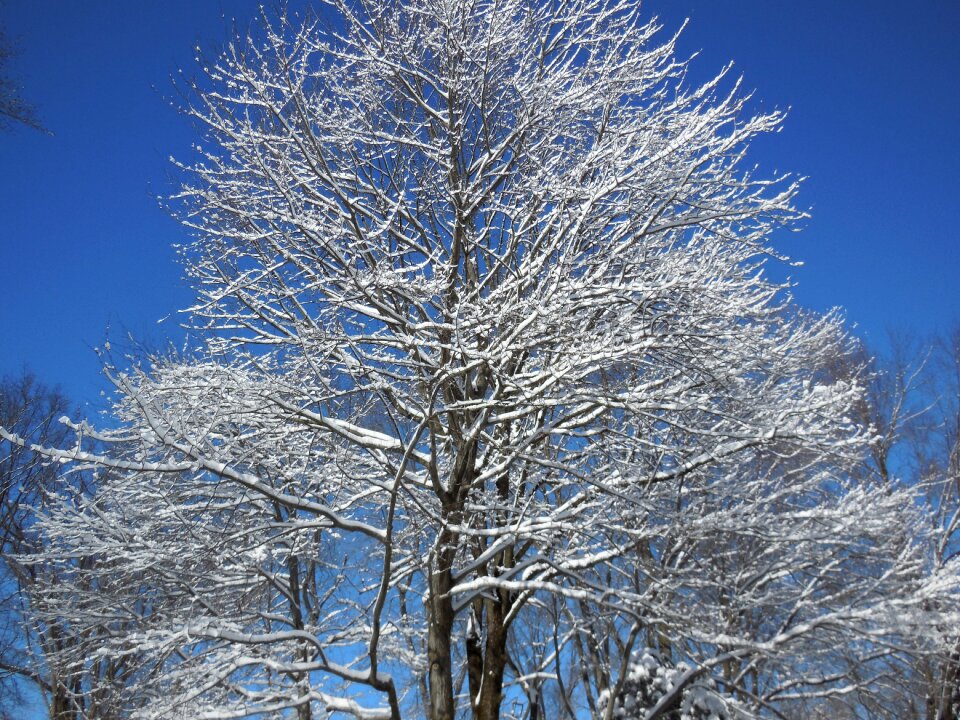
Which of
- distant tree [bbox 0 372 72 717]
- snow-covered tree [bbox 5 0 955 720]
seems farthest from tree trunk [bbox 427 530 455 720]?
distant tree [bbox 0 372 72 717]

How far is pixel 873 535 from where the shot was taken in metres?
7.54

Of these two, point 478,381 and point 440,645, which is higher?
Result: point 478,381

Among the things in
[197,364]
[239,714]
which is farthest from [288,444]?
[239,714]

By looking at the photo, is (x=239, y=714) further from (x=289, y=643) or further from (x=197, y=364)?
(x=197, y=364)

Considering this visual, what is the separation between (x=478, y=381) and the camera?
7633 millimetres

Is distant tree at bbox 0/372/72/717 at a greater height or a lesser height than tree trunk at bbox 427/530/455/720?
greater

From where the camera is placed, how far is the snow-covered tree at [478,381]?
6.18 metres

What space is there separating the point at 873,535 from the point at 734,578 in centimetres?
146

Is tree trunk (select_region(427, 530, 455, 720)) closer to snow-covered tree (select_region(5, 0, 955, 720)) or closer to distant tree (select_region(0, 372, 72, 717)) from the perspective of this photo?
snow-covered tree (select_region(5, 0, 955, 720))

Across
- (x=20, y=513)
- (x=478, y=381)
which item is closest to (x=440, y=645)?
(x=478, y=381)

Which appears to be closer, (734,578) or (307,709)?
(734,578)

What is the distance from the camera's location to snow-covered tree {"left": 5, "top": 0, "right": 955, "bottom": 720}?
618 cm

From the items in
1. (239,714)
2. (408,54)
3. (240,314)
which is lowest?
(239,714)

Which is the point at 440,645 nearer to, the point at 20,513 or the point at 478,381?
the point at 478,381
